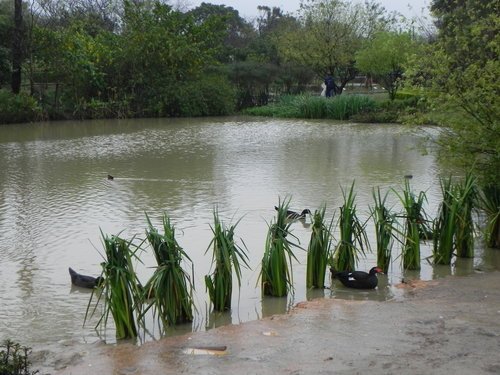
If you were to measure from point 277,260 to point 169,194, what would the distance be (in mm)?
6468

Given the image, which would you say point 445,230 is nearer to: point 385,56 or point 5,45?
point 5,45

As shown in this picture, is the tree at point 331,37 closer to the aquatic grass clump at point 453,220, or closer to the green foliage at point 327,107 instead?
the green foliage at point 327,107

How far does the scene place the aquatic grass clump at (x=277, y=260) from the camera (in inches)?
281

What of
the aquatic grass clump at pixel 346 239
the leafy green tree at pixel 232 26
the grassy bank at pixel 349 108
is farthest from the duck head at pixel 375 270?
the leafy green tree at pixel 232 26

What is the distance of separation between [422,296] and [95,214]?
5.95 meters

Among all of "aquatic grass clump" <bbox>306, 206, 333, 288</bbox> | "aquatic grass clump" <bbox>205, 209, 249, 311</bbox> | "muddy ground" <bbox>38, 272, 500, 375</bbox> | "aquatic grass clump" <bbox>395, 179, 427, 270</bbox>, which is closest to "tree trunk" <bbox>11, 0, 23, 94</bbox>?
"aquatic grass clump" <bbox>395, 179, 427, 270</bbox>

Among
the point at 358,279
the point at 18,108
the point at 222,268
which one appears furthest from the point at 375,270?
the point at 18,108

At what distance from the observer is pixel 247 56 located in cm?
4228

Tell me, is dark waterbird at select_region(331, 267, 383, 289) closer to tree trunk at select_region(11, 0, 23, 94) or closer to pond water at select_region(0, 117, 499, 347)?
pond water at select_region(0, 117, 499, 347)

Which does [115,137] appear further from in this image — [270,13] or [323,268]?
[270,13]

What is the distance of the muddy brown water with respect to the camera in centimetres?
735

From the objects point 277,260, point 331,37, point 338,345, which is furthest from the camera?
point 331,37

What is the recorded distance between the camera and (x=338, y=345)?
18.9 feet

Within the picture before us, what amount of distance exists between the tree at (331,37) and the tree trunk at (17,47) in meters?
15.2
